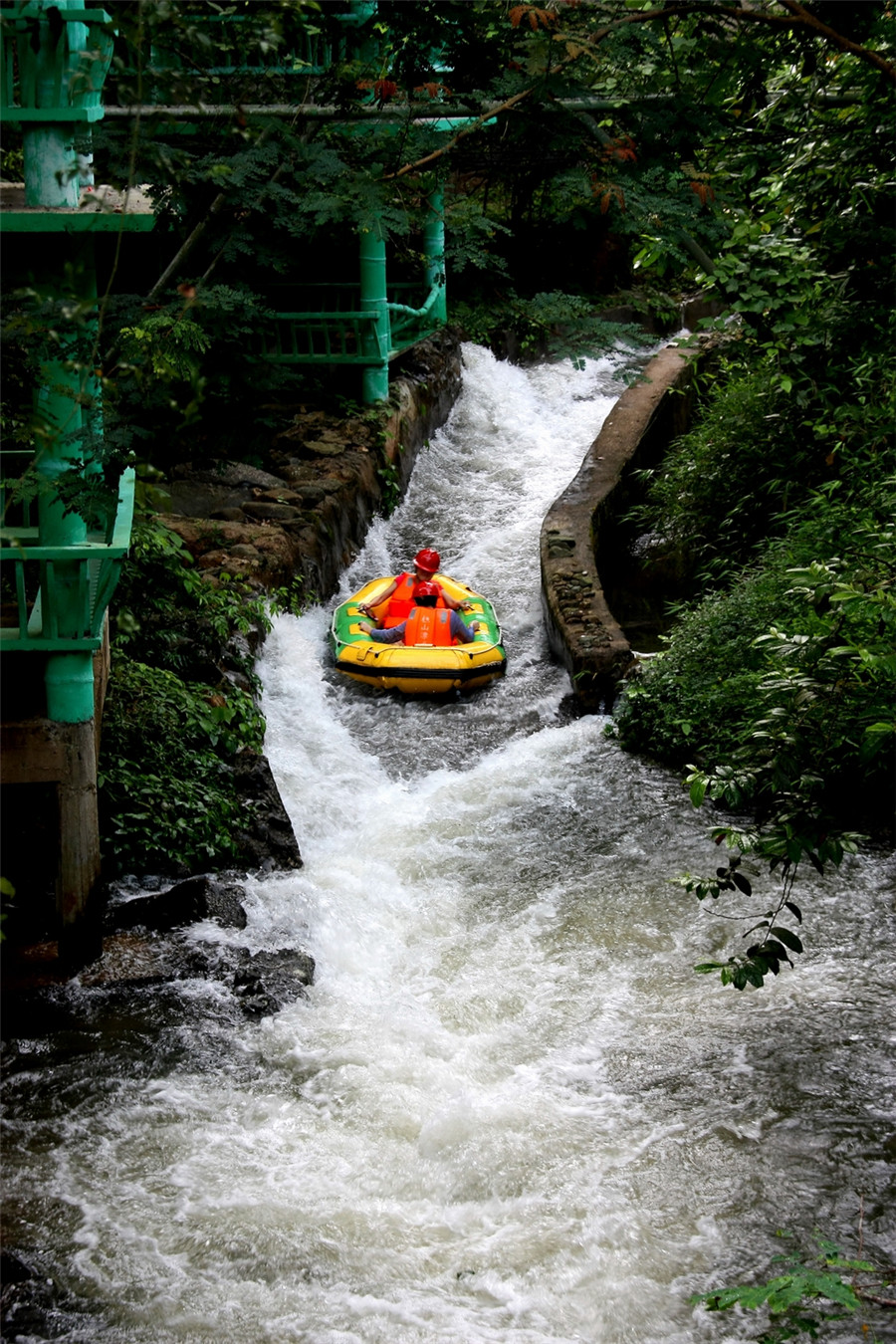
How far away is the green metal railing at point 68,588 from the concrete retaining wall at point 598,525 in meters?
3.99

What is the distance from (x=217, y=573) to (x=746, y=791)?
5222 millimetres

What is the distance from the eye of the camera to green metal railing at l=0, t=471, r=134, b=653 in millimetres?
4777

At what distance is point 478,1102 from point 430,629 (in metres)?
4.47

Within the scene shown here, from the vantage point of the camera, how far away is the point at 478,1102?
4844 mm

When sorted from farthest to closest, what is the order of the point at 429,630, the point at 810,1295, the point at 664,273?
the point at 429,630 < the point at 664,273 < the point at 810,1295

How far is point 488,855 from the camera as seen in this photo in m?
6.79

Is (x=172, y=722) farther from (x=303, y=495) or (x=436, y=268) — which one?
(x=436, y=268)

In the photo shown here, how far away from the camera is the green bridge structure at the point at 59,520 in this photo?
432 centimetres

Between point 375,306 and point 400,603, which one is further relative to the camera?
point 375,306

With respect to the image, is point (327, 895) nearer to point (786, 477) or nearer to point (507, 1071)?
point (507, 1071)

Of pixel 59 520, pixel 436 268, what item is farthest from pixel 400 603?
pixel 436 268

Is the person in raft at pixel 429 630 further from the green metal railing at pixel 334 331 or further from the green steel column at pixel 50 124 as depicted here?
Result: the green steel column at pixel 50 124

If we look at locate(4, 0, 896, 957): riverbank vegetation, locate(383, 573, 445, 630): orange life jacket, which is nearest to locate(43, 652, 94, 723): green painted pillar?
locate(4, 0, 896, 957): riverbank vegetation

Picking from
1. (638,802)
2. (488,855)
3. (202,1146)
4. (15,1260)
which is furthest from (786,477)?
(15,1260)
